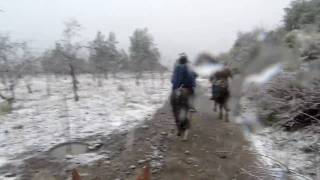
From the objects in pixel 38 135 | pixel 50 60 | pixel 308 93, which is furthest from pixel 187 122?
pixel 50 60

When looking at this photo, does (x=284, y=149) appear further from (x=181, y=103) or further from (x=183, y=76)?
(x=183, y=76)

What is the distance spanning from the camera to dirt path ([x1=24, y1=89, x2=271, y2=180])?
8.02 meters

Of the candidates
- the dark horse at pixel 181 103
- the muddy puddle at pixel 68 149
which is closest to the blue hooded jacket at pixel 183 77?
the dark horse at pixel 181 103

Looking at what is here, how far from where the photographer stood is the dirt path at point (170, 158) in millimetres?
8016

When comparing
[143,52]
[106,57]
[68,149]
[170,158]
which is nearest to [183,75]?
[170,158]

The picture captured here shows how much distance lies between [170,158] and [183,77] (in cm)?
199

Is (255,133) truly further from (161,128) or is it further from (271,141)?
(161,128)

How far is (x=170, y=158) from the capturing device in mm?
8797

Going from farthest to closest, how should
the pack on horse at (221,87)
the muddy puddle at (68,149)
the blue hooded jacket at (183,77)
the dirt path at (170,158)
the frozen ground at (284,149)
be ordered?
the pack on horse at (221,87), the muddy puddle at (68,149), the blue hooded jacket at (183,77), the dirt path at (170,158), the frozen ground at (284,149)

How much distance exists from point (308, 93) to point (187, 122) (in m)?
2.79

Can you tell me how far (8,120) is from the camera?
16.2m

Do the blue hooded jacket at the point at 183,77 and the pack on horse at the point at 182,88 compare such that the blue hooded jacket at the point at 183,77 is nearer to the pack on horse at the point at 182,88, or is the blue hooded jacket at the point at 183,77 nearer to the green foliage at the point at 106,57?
the pack on horse at the point at 182,88

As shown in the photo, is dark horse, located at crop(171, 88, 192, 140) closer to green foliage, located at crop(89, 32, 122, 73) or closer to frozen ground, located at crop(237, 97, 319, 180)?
frozen ground, located at crop(237, 97, 319, 180)

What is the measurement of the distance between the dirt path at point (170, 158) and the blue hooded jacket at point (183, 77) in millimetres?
1306
